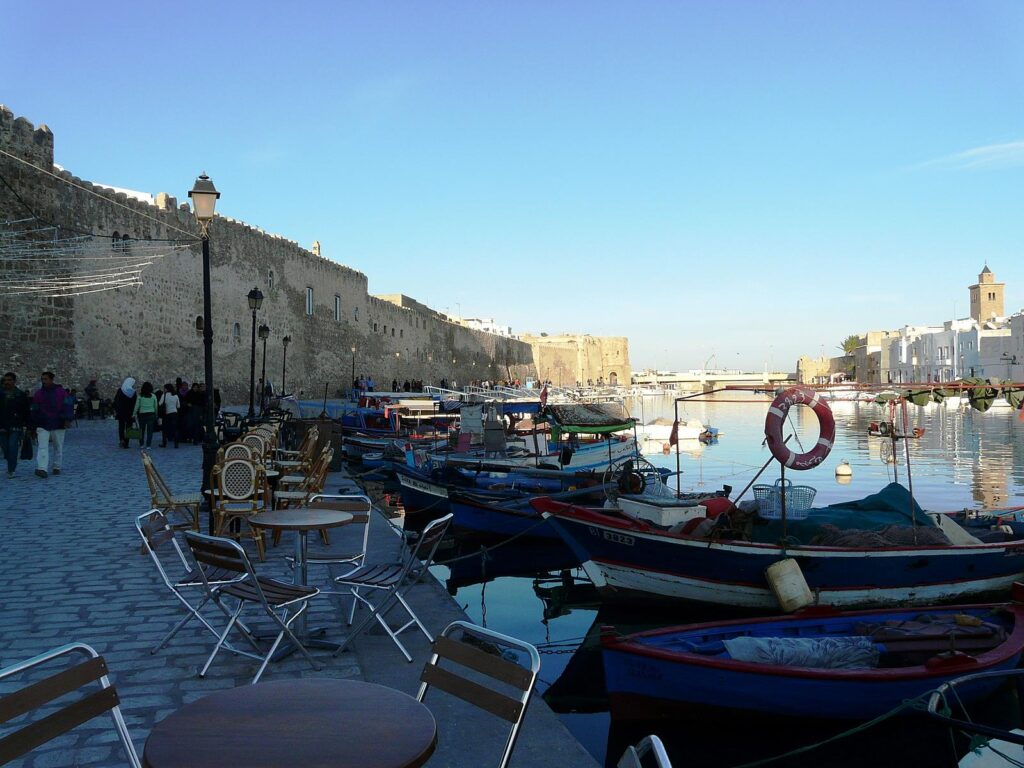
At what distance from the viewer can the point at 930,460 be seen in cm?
2652

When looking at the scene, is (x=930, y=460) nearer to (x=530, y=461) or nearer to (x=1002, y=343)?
(x=530, y=461)

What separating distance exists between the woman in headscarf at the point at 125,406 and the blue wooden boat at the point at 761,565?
939 cm

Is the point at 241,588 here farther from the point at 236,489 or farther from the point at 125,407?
the point at 125,407

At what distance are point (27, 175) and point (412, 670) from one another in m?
17.0

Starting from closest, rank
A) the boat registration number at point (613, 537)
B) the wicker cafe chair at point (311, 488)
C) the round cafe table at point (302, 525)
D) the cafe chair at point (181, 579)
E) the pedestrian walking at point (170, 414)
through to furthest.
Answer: the cafe chair at point (181, 579)
the round cafe table at point (302, 525)
the wicker cafe chair at point (311, 488)
the boat registration number at point (613, 537)
the pedestrian walking at point (170, 414)

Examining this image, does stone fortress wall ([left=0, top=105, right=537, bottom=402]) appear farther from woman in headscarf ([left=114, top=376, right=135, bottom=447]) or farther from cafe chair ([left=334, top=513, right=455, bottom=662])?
cafe chair ([left=334, top=513, right=455, bottom=662])

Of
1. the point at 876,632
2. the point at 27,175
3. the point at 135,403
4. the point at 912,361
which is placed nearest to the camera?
the point at 876,632

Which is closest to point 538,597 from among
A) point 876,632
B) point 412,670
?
point 876,632

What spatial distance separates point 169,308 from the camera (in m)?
23.0

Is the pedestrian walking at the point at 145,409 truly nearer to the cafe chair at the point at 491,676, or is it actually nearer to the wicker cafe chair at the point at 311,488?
the wicker cafe chair at the point at 311,488

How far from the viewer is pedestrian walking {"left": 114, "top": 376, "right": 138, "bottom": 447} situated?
46.5 ft

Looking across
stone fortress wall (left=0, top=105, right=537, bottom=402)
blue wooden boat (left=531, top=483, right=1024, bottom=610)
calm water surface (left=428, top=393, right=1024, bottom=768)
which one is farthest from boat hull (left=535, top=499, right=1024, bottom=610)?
stone fortress wall (left=0, top=105, right=537, bottom=402)

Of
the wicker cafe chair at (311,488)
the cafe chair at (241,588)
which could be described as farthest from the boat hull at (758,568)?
the cafe chair at (241,588)

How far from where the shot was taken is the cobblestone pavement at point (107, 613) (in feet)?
11.4
